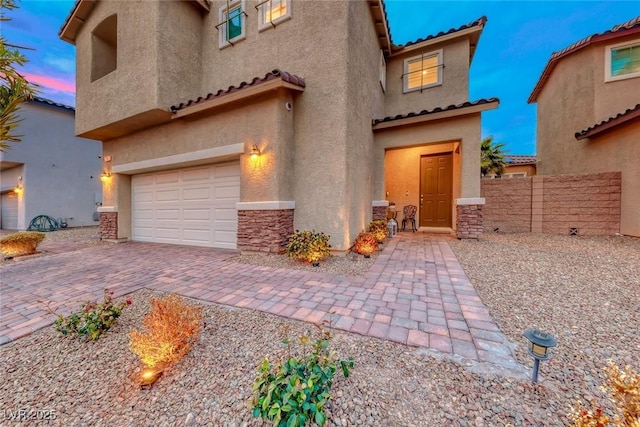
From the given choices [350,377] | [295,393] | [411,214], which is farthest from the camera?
[411,214]

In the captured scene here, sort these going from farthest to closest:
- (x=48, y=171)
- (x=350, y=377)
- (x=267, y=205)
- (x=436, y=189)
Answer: (x=48, y=171)
(x=436, y=189)
(x=267, y=205)
(x=350, y=377)

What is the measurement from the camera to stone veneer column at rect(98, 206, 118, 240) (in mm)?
8195

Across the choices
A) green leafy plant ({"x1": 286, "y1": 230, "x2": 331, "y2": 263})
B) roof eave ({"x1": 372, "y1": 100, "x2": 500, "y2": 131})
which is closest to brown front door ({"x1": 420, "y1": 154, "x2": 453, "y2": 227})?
roof eave ({"x1": 372, "y1": 100, "x2": 500, "y2": 131})

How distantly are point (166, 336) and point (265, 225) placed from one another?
11.9 feet

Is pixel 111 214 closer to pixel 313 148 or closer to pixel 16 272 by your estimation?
pixel 16 272

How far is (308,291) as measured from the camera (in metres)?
3.52

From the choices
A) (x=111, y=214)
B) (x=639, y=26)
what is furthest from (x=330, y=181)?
(x=639, y=26)

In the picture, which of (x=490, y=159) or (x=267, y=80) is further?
(x=490, y=159)

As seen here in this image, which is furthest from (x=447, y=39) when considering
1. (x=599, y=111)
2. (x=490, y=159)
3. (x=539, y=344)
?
(x=539, y=344)

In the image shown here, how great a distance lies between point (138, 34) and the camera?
6.42m

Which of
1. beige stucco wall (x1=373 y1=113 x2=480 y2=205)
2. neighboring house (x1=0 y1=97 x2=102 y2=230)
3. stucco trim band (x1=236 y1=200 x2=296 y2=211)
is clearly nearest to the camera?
stucco trim band (x1=236 y1=200 x2=296 y2=211)

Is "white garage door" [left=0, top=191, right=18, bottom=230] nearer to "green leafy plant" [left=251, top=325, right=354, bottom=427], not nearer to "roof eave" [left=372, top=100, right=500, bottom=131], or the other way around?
"roof eave" [left=372, top=100, right=500, bottom=131]

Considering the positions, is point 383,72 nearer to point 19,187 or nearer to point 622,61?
point 622,61

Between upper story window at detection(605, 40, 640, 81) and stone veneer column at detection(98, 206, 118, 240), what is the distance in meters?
18.2
